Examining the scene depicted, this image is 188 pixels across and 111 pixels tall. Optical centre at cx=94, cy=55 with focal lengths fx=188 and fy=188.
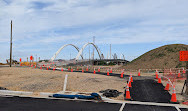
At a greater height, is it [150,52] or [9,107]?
[150,52]

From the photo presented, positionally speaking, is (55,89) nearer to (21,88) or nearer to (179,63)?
(21,88)

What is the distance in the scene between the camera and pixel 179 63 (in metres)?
58.5

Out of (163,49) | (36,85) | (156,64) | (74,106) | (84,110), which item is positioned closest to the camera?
(84,110)

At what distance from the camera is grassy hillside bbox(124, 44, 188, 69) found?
201ft

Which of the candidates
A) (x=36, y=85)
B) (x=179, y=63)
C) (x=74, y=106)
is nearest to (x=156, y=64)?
(x=179, y=63)

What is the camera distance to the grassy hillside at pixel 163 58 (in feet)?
201

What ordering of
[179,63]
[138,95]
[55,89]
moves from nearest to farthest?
[138,95]
[55,89]
[179,63]

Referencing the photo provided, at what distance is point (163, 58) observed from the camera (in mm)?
66438

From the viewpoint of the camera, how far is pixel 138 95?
529 inches

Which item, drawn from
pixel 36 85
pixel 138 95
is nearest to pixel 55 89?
pixel 36 85

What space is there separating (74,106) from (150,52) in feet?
238

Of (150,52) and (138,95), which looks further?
(150,52)

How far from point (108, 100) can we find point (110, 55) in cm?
12011

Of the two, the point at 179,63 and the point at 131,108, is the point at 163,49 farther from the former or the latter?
the point at 131,108
